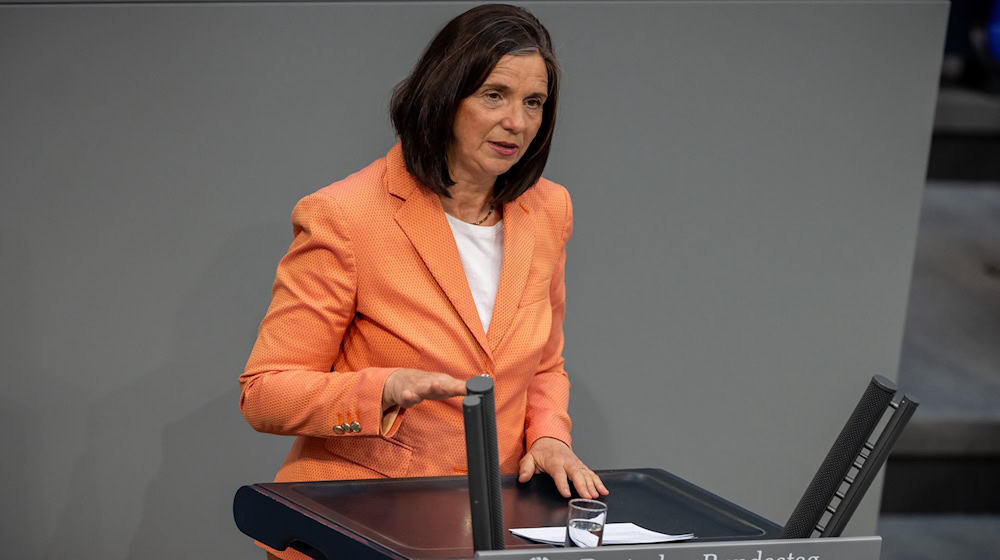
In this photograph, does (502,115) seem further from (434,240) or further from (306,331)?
(306,331)

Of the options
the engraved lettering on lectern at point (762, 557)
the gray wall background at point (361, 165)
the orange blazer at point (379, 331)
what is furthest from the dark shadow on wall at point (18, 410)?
the engraved lettering on lectern at point (762, 557)

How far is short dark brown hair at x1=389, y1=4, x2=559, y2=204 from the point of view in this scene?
1.68 metres

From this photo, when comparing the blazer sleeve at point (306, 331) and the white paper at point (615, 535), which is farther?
the blazer sleeve at point (306, 331)

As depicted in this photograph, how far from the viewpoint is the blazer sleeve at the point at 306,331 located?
1.61 metres

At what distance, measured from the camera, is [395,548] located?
1.31 m

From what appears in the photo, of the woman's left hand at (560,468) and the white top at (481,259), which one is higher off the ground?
the white top at (481,259)

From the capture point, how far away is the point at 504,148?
1741mm

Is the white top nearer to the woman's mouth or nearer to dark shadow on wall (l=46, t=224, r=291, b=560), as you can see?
the woman's mouth

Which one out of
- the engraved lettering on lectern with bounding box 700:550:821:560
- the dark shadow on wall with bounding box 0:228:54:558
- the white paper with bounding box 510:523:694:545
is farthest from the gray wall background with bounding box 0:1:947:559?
the engraved lettering on lectern with bounding box 700:550:821:560

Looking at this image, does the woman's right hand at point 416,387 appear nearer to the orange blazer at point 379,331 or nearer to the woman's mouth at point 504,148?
the orange blazer at point 379,331

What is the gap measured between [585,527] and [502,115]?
2.34 feet

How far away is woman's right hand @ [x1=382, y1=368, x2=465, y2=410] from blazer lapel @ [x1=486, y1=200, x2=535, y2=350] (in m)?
0.29

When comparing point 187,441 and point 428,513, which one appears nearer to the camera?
point 428,513

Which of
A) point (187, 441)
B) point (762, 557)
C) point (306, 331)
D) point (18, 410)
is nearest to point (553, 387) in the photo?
point (306, 331)
